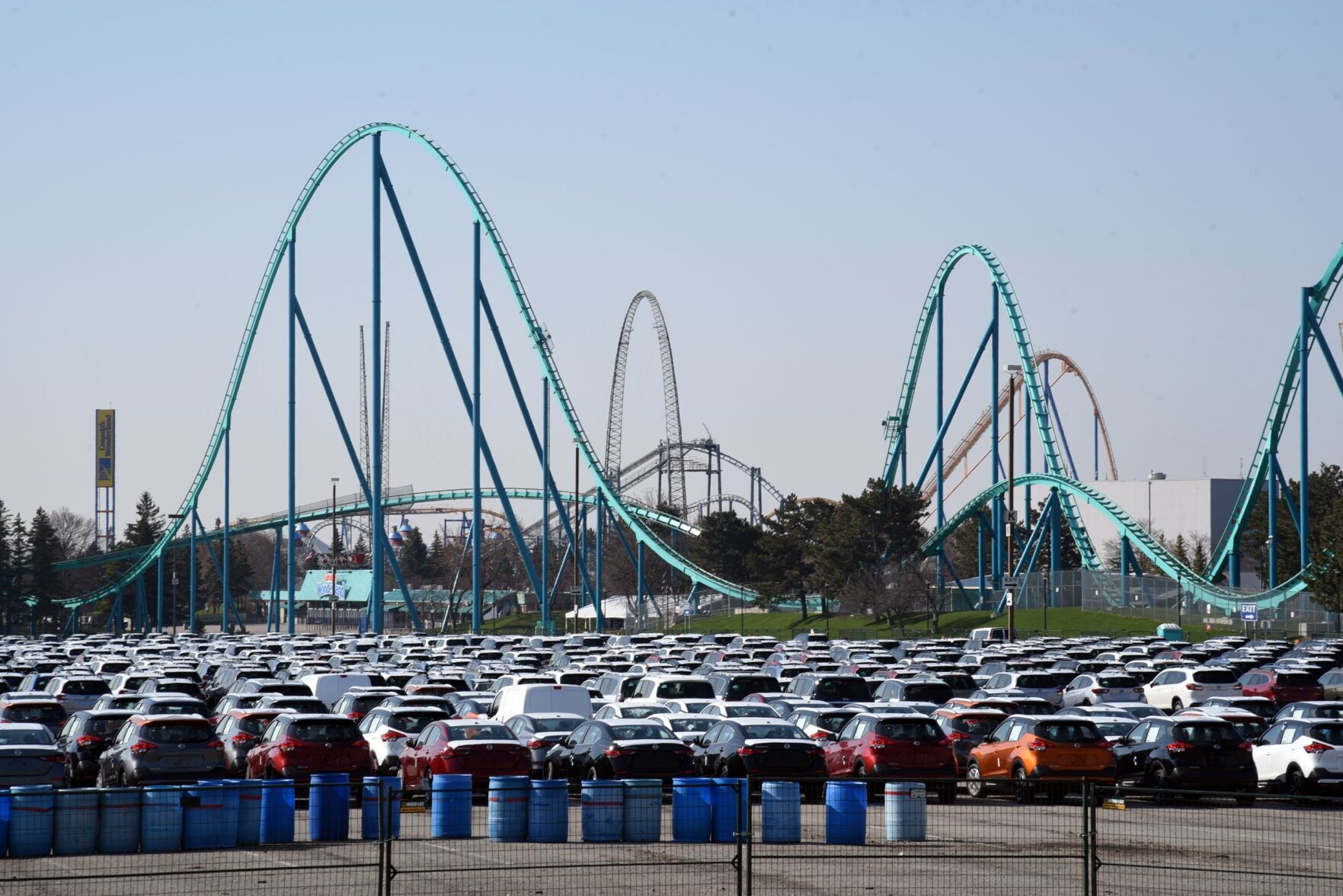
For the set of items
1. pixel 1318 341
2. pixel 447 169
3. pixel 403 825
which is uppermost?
pixel 447 169

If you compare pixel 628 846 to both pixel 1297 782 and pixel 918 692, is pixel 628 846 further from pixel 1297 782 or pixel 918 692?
pixel 918 692

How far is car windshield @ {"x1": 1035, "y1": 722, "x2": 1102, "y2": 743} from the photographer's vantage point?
2420 centimetres

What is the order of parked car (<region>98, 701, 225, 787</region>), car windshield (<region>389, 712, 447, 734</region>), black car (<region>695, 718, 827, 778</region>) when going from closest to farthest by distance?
black car (<region>695, 718, 827, 778</region>)
parked car (<region>98, 701, 225, 787</region>)
car windshield (<region>389, 712, 447, 734</region>)

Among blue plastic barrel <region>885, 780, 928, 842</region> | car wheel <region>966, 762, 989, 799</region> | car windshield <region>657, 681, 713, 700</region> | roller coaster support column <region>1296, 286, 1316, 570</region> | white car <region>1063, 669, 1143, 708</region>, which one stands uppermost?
roller coaster support column <region>1296, 286, 1316, 570</region>

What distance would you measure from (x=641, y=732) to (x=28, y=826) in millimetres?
8457

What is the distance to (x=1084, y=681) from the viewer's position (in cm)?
3791

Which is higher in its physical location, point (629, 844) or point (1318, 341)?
point (1318, 341)

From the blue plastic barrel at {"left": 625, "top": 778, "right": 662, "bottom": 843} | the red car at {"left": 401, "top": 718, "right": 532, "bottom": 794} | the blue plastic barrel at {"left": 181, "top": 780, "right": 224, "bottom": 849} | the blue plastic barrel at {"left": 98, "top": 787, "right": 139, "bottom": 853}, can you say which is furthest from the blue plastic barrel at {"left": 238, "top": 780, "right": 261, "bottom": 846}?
the red car at {"left": 401, "top": 718, "right": 532, "bottom": 794}

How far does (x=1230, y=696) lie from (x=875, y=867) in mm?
20037

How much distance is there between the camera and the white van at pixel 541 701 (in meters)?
30.1

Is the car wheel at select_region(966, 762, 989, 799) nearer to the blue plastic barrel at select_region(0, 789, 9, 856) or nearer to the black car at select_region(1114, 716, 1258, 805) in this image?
the black car at select_region(1114, 716, 1258, 805)

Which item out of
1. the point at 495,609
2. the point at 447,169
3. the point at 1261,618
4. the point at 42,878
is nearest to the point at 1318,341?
the point at 1261,618

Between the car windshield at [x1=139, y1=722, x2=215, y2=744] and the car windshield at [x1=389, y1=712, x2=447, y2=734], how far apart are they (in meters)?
3.34

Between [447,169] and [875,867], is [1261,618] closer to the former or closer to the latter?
[447,169]
